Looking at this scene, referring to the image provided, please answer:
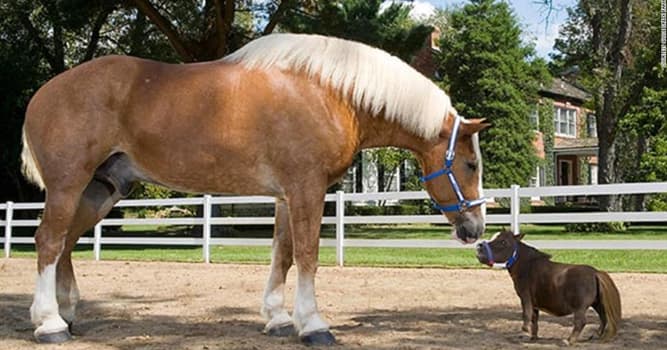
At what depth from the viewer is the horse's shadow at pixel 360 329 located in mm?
4873

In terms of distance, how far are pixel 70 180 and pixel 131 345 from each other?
1.20 metres

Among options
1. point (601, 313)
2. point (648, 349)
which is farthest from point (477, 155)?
point (648, 349)

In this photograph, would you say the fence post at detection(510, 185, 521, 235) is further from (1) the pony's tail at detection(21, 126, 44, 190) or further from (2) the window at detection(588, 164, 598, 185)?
(2) the window at detection(588, 164, 598, 185)

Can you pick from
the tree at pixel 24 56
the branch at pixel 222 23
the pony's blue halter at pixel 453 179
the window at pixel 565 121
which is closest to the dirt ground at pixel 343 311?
the pony's blue halter at pixel 453 179

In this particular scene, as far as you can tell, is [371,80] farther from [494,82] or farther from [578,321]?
[494,82]

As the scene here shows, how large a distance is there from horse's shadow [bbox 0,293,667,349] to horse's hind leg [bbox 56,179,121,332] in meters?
0.24

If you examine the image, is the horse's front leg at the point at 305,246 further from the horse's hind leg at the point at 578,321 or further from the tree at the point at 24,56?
the tree at the point at 24,56

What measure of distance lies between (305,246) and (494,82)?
90.0 feet

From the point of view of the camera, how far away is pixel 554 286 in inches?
184

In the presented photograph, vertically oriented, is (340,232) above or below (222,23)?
below

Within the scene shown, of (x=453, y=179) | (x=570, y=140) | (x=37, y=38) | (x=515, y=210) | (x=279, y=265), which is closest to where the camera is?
(x=453, y=179)

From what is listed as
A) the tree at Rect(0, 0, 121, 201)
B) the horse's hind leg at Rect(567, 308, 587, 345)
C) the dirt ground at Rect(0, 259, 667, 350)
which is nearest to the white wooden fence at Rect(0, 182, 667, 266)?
the dirt ground at Rect(0, 259, 667, 350)

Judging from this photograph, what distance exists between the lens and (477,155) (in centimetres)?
516

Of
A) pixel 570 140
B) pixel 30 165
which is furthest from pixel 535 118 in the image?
pixel 30 165
